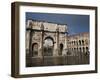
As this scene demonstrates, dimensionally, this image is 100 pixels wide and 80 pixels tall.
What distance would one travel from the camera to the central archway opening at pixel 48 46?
2.15 metres

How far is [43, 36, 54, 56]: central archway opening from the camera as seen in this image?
2.15 meters

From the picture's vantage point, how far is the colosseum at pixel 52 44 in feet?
6.87

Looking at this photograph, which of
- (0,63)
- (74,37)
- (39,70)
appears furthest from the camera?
(74,37)

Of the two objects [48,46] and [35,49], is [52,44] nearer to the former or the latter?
[48,46]

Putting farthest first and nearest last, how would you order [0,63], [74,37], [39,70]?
[74,37], [39,70], [0,63]

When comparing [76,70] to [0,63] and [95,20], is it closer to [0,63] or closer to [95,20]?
[95,20]

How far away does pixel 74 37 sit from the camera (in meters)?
2.26

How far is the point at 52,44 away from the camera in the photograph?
217cm

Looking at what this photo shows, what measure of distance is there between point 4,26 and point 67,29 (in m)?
0.59

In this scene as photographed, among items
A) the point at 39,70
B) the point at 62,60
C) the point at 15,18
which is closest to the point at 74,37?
the point at 62,60

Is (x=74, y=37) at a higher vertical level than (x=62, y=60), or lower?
higher

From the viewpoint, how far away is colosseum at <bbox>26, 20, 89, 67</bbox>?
6.87 ft

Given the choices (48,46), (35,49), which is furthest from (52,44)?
(35,49)

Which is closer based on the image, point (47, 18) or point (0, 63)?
point (0, 63)
